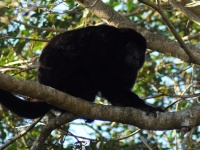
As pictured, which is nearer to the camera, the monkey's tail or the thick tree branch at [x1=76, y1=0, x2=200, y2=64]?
the monkey's tail

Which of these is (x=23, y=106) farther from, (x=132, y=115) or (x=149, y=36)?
(x=149, y=36)

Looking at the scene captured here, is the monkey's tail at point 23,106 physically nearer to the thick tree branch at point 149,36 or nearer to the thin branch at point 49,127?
the thin branch at point 49,127

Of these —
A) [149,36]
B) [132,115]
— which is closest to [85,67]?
[149,36]

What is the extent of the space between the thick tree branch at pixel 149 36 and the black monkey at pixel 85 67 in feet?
0.32

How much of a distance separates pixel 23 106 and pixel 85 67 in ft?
2.77

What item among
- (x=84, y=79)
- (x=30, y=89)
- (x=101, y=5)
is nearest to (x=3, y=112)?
(x=84, y=79)

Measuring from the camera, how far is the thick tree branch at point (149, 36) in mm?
4820

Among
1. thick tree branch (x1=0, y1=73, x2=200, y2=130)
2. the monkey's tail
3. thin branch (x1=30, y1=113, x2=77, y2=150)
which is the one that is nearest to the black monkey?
the monkey's tail

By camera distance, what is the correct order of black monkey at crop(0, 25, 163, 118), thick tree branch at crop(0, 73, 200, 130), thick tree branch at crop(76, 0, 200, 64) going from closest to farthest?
thick tree branch at crop(0, 73, 200, 130)
thick tree branch at crop(76, 0, 200, 64)
black monkey at crop(0, 25, 163, 118)

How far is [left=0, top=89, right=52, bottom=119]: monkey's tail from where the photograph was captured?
4.44 meters

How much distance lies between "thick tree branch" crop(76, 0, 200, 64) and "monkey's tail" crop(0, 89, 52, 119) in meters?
1.22

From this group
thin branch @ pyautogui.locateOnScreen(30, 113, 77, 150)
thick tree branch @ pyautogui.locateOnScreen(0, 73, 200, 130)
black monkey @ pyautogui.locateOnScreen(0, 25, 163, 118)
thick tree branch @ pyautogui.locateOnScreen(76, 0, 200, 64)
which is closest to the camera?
thick tree branch @ pyautogui.locateOnScreen(0, 73, 200, 130)

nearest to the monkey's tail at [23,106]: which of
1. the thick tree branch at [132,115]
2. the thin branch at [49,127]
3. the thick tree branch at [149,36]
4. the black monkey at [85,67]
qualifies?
the black monkey at [85,67]

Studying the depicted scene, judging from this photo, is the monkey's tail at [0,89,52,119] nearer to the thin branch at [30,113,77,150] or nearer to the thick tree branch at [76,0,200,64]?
the thin branch at [30,113,77,150]
